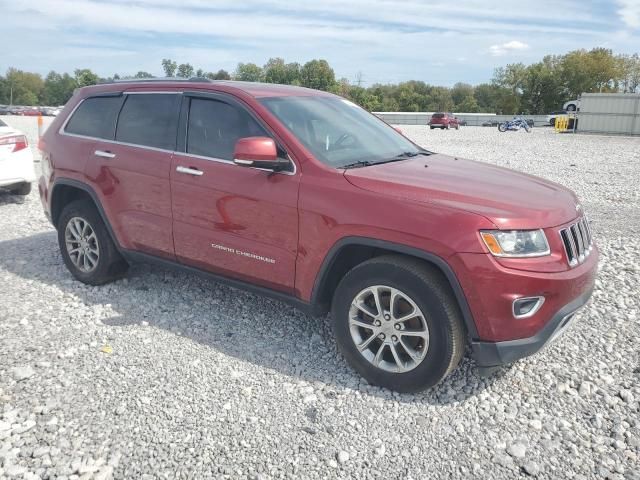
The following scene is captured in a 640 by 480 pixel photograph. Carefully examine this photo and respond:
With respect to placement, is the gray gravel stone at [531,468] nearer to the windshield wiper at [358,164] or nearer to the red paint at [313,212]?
the red paint at [313,212]

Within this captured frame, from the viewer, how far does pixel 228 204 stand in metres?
3.88

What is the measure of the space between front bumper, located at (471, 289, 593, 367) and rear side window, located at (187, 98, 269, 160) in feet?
6.70

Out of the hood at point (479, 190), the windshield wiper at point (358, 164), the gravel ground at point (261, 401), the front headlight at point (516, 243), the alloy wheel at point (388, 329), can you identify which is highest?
the windshield wiper at point (358, 164)

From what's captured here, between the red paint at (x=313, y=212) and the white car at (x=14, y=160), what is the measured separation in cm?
411

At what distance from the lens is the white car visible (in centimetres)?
826

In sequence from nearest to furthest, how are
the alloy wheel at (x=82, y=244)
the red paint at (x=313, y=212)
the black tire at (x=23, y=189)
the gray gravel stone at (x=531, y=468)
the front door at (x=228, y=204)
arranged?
the gray gravel stone at (x=531, y=468)
the red paint at (x=313, y=212)
the front door at (x=228, y=204)
the alloy wheel at (x=82, y=244)
the black tire at (x=23, y=189)

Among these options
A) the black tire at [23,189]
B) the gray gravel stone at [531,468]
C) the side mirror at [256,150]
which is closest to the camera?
the gray gravel stone at [531,468]

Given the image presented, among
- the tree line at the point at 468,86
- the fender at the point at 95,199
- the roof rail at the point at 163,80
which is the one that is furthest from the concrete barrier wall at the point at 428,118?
the fender at the point at 95,199

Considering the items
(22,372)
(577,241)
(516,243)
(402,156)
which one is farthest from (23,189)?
(577,241)

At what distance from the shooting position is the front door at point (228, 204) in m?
3.66

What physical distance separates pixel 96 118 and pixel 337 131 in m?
2.32

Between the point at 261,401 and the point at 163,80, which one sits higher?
the point at 163,80

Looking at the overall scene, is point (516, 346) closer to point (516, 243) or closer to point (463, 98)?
point (516, 243)

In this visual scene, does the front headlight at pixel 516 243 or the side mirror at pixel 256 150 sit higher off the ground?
the side mirror at pixel 256 150
